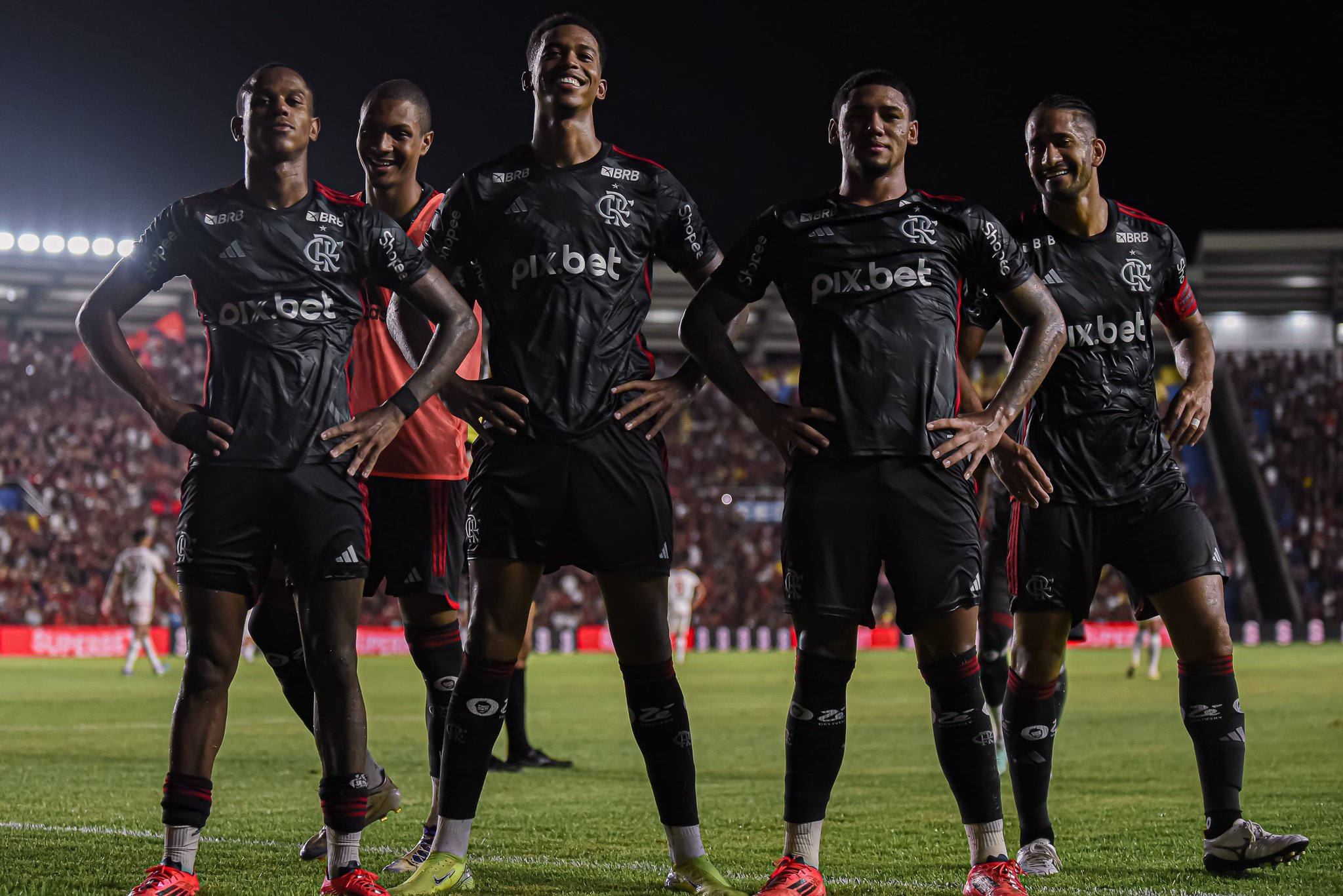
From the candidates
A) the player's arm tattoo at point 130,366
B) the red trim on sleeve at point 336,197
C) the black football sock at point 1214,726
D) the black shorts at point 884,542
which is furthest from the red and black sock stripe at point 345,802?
the black football sock at point 1214,726

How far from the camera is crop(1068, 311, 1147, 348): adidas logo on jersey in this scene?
5133 millimetres

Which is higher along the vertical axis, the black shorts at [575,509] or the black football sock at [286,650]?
the black shorts at [575,509]

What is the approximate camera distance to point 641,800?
721cm

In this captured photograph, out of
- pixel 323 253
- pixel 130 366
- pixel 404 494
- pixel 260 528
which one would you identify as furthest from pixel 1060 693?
pixel 130 366

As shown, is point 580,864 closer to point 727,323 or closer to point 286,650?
point 286,650

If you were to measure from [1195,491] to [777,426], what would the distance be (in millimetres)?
35301

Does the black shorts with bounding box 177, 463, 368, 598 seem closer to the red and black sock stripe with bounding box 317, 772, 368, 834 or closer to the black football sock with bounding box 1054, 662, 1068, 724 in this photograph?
the red and black sock stripe with bounding box 317, 772, 368, 834

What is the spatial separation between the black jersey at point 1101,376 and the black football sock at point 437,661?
2432 mm

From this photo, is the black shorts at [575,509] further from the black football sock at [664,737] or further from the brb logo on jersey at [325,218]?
the brb logo on jersey at [325,218]

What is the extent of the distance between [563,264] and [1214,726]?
2.96 metres

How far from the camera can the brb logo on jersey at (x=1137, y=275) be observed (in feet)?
17.0

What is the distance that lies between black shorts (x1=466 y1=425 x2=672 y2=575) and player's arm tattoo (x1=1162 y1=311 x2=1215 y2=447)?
6.91ft

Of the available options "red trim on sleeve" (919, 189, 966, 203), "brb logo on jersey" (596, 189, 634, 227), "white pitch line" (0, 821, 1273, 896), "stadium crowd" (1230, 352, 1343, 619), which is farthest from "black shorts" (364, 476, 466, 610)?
"stadium crowd" (1230, 352, 1343, 619)

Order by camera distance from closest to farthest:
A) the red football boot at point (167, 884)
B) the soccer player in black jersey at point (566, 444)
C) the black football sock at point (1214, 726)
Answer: the red football boot at point (167, 884) → the soccer player in black jersey at point (566, 444) → the black football sock at point (1214, 726)
